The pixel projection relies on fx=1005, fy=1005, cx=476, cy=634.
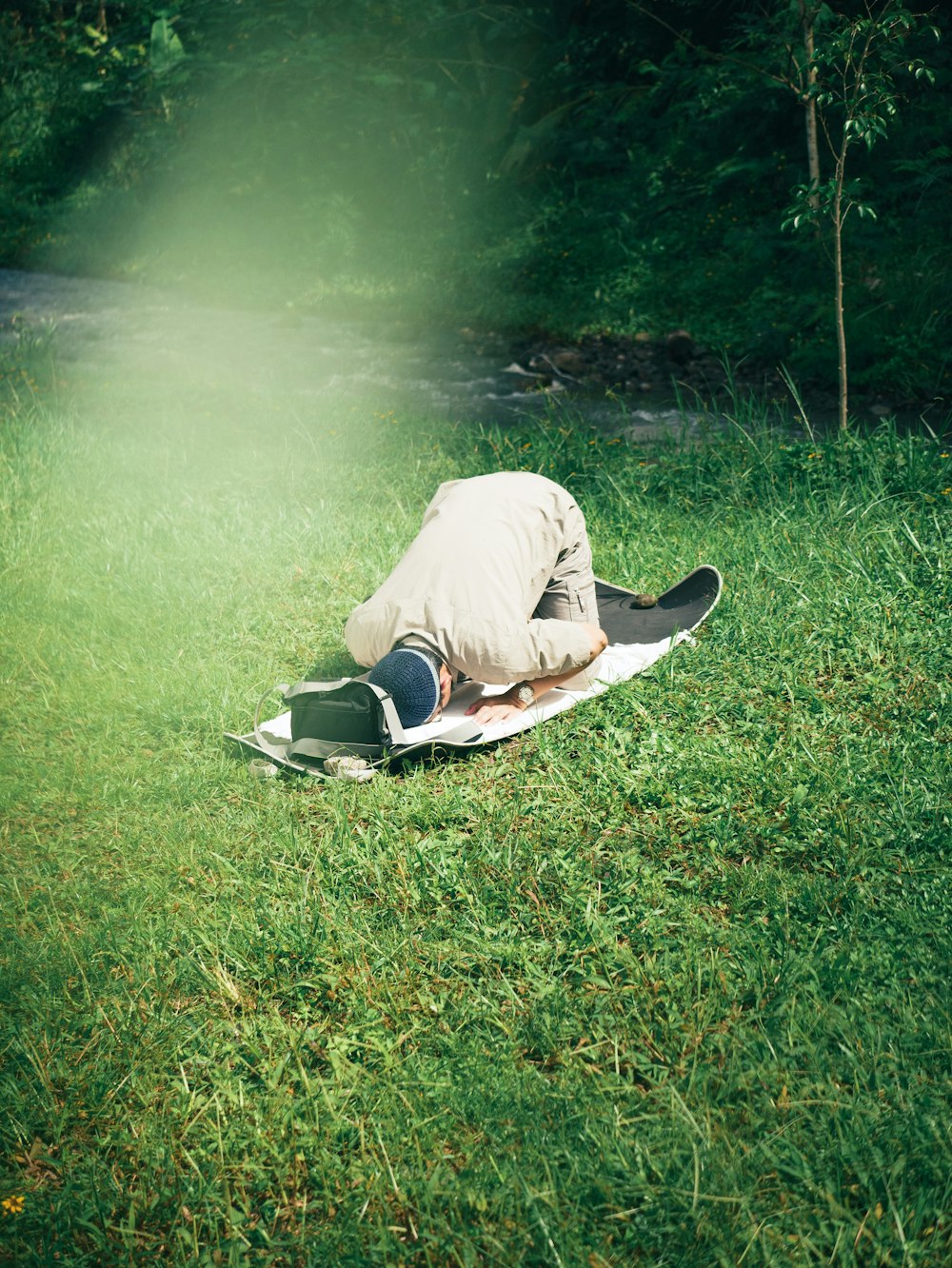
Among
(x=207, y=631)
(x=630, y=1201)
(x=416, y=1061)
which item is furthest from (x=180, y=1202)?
(x=207, y=631)

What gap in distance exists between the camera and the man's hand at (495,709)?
11.4 ft

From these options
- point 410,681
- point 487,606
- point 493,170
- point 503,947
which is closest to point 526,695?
point 487,606

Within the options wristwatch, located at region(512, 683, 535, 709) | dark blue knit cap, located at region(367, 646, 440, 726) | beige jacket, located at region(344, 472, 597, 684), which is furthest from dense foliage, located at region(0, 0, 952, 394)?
dark blue knit cap, located at region(367, 646, 440, 726)

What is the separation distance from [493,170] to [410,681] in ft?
33.5

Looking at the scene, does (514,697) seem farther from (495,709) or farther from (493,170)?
(493,170)

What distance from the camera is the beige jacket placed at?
3285mm

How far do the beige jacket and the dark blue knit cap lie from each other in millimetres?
81

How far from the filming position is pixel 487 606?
3.31 m

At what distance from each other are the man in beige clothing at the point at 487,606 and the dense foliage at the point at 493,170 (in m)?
4.36

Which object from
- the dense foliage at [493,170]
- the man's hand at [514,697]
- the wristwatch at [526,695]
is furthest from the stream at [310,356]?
the wristwatch at [526,695]

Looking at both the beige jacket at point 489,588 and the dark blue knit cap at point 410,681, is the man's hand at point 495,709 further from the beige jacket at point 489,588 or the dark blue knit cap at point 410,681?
the dark blue knit cap at point 410,681

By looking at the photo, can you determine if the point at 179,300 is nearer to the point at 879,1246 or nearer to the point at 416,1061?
the point at 416,1061

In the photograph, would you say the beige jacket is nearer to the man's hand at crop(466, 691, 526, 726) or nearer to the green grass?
the man's hand at crop(466, 691, 526, 726)

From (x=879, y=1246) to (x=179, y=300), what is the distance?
464 inches
